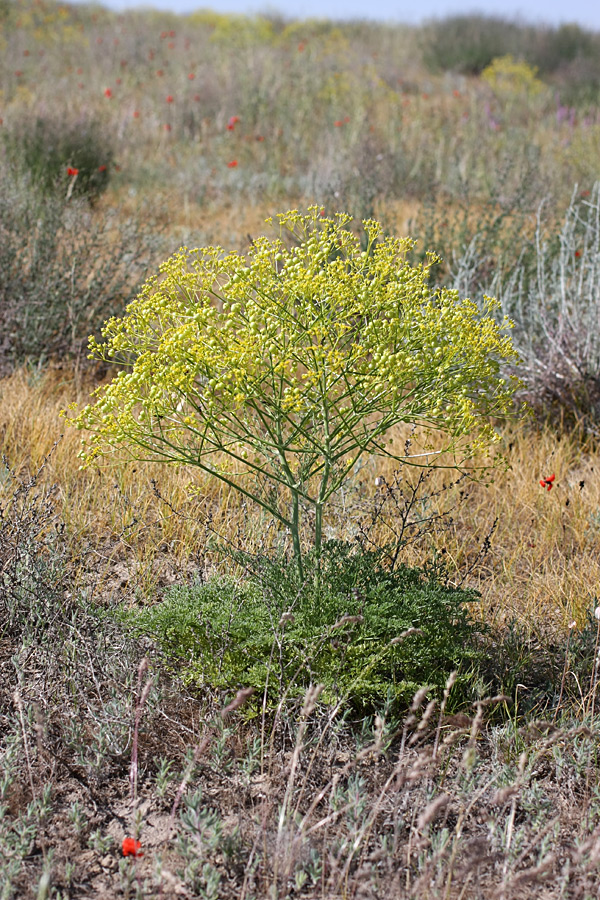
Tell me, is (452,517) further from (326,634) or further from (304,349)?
(304,349)

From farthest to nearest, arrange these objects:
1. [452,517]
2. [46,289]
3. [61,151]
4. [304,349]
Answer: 1. [61,151]
2. [46,289]
3. [452,517]
4. [304,349]

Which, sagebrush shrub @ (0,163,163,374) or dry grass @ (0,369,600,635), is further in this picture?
sagebrush shrub @ (0,163,163,374)

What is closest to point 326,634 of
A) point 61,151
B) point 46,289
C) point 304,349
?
point 304,349

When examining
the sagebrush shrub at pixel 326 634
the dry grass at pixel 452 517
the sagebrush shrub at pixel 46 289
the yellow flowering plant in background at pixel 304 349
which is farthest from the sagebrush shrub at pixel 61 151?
the sagebrush shrub at pixel 326 634

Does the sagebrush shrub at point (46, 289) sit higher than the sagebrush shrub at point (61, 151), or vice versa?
the sagebrush shrub at point (61, 151)

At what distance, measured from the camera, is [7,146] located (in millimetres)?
7266

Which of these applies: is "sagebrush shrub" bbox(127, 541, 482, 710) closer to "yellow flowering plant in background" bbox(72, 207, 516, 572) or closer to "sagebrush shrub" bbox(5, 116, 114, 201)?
"yellow flowering plant in background" bbox(72, 207, 516, 572)

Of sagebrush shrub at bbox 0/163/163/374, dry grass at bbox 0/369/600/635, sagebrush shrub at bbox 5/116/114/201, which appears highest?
sagebrush shrub at bbox 5/116/114/201

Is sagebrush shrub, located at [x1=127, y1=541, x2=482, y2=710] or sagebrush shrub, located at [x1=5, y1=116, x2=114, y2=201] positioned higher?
sagebrush shrub, located at [x1=5, y1=116, x2=114, y2=201]

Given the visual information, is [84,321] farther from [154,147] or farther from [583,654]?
[154,147]

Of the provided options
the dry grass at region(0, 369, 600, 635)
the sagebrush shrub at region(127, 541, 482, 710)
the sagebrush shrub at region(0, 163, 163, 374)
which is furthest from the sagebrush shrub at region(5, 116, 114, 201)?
the sagebrush shrub at region(127, 541, 482, 710)

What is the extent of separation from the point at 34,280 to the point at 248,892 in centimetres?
415

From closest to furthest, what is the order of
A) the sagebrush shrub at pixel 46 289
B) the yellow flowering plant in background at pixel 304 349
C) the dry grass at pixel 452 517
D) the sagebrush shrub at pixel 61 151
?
the yellow flowering plant in background at pixel 304 349, the dry grass at pixel 452 517, the sagebrush shrub at pixel 46 289, the sagebrush shrub at pixel 61 151

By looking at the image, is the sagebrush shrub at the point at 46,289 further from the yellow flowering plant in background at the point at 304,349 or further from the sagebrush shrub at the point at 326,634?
the sagebrush shrub at the point at 326,634
